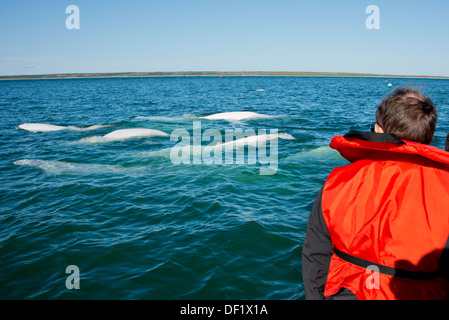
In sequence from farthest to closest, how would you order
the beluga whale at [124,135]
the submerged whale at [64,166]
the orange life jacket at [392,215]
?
1. the beluga whale at [124,135]
2. the submerged whale at [64,166]
3. the orange life jacket at [392,215]

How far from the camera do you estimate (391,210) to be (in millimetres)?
2373

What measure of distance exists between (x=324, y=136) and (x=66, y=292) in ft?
54.4

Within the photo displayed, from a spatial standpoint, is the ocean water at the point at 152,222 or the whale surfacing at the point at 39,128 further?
the whale surfacing at the point at 39,128

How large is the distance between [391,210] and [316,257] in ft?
2.53

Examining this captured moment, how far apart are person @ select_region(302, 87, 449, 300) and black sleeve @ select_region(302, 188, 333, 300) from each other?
0.02 metres

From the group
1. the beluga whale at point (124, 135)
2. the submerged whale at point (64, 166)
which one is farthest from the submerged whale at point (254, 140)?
the submerged whale at point (64, 166)

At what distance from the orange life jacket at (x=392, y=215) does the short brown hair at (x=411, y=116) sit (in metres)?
0.19

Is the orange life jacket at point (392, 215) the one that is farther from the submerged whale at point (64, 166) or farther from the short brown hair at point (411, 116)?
the submerged whale at point (64, 166)

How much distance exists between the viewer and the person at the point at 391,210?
2.31 metres

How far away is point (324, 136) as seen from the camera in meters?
19.2

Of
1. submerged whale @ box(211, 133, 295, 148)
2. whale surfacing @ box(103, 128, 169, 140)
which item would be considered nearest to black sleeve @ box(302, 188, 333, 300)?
submerged whale @ box(211, 133, 295, 148)

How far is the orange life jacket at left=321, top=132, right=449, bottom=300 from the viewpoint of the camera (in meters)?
2.31

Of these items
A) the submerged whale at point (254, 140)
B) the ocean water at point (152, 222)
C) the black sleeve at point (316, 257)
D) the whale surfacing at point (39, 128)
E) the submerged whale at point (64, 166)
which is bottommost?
the ocean water at point (152, 222)

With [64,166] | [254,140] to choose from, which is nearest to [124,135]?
[64,166]
